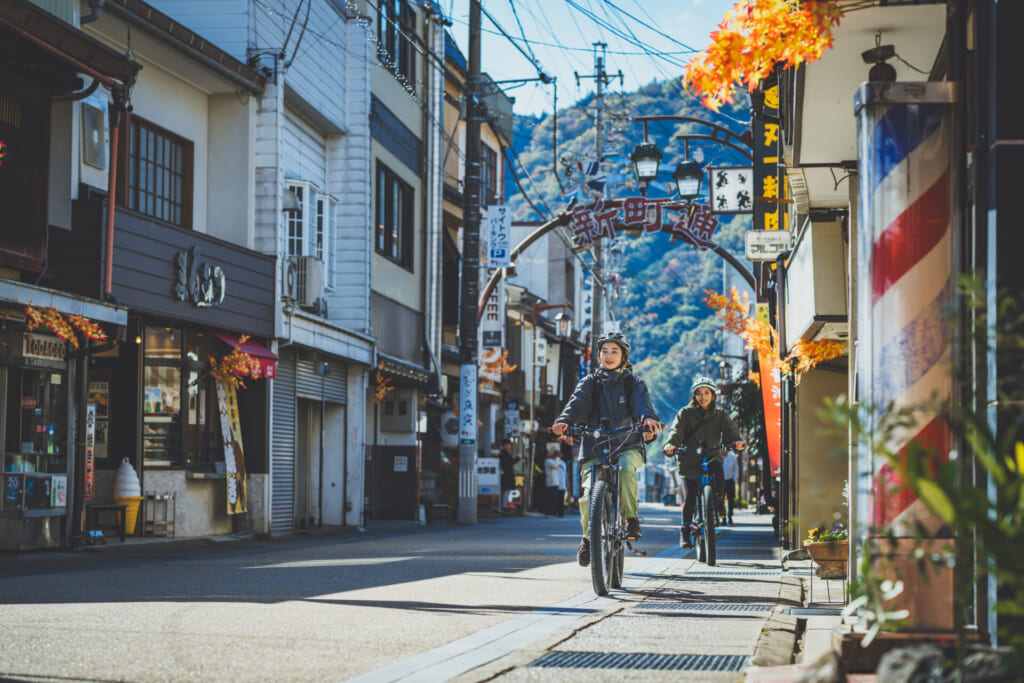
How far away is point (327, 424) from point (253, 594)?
15815 mm

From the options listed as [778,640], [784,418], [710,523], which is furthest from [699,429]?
[778,640]

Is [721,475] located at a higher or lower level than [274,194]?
lower

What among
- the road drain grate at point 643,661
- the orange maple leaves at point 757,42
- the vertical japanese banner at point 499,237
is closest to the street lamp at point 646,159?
the vertical japanese banner at point 499,237

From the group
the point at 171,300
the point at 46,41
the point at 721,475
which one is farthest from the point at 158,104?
the point at 721,475

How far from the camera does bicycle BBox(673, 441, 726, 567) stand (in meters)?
13.0

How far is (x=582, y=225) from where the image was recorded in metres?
28.3

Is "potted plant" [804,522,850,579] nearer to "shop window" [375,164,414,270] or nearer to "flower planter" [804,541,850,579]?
"flower planter" [804,541,850,579]

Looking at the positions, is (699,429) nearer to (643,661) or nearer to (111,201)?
(643,661)

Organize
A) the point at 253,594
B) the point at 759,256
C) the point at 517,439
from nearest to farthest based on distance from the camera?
1. the point at 253,594
2. the point at 759,256
3. the point at 517,439

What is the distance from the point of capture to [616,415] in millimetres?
10336

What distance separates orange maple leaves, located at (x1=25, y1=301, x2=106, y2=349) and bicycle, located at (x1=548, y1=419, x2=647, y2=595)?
22.6ft

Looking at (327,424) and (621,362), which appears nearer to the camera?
(621,362)

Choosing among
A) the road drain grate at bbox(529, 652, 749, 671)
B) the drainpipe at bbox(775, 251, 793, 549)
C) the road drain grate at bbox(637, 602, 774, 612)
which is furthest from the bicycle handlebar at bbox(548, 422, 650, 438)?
the drainpipe at bbox(775, 251, 793, 549)

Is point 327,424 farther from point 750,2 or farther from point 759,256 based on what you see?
point 750,2
